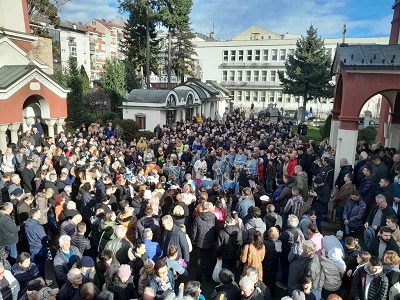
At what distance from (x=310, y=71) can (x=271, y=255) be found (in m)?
35.2

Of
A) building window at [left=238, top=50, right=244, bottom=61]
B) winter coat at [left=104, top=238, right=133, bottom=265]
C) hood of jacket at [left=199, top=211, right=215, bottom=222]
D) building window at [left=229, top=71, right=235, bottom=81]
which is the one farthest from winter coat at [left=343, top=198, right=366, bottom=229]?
building window at [left=238, top=50, right=244, bottom=61]

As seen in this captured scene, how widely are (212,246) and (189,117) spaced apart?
25.0 meters

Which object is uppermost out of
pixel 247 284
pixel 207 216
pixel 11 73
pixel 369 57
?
pixel 369 57

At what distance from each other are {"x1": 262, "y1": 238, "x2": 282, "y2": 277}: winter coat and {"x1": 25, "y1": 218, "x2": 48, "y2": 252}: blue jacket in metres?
4.22

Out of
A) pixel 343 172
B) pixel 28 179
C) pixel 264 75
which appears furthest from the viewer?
pixel 264 75

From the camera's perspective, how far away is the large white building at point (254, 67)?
52062 millimetres

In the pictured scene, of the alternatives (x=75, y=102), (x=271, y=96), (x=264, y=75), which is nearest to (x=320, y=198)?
(x=75, y=102)

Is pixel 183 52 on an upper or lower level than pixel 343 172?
upper

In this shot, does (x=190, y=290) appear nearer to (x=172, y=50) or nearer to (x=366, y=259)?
(x=366, y=259)

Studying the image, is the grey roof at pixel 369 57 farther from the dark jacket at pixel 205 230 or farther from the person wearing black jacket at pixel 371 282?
the person wearing black jacket at pixel 371 282

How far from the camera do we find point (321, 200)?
7.80 meters

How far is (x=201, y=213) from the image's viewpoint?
6469 millimetres

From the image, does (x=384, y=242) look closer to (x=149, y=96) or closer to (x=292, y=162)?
(x=292, y=162)

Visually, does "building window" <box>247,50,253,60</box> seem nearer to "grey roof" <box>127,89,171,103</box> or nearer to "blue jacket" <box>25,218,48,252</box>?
"grey roof" <box>127,89,171,103</box>
